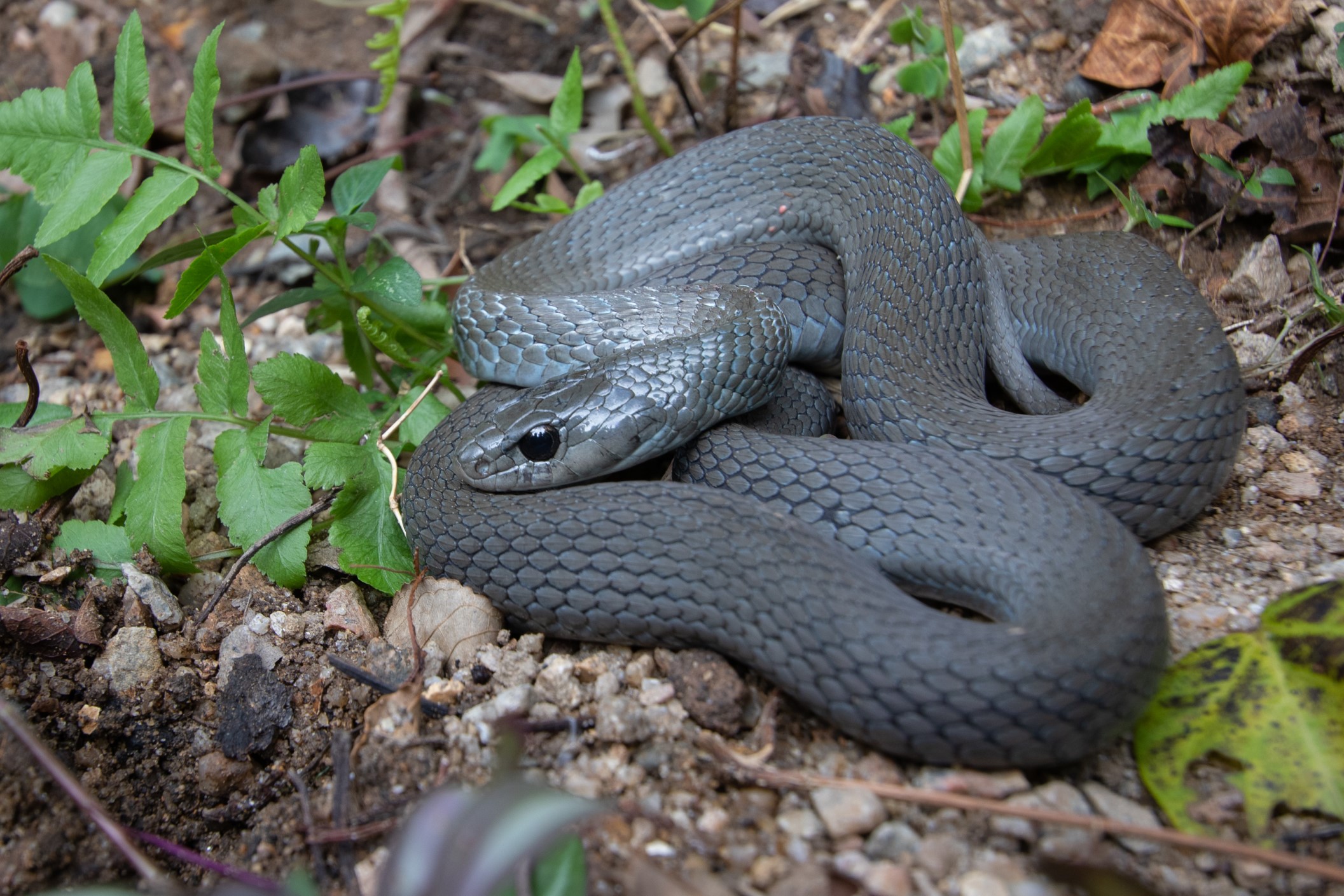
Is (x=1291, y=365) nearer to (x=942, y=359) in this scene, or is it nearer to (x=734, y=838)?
(x=942, y=359)

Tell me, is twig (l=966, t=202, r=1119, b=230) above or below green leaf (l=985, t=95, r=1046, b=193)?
below

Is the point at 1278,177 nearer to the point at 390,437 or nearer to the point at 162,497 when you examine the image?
the point at 390,437

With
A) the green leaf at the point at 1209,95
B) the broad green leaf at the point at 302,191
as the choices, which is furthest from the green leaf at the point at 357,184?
the green leaf at the point at 1209,95

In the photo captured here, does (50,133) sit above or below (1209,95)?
below

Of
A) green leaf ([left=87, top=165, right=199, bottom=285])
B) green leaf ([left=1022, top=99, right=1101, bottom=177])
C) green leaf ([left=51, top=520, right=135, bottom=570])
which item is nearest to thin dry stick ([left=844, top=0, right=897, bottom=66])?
green leaf ([left=1022, top=99, right=1101, bottom=177])

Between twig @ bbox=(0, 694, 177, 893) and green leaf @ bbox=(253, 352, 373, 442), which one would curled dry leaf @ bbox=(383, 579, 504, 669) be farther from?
twig @ bbox=(0, 694, 177, 893)

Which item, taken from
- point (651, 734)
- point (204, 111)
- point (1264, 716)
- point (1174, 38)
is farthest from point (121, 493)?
point (1174, 38)

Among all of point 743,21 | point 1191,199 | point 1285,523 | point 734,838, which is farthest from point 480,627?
point 743,21

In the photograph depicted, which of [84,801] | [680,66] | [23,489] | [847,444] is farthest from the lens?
[680,66]
